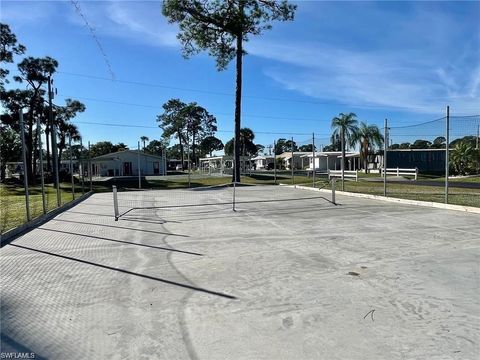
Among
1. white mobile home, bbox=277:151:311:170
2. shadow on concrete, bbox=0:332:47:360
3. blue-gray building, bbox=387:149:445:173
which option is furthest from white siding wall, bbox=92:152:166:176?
shadow on concrete, bbox=0:332:47:360

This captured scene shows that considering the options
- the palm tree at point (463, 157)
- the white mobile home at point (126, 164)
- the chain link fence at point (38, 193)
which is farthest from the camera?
the white mobile home at point (126, 164)

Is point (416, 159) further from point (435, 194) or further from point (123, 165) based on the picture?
point (435, 194)

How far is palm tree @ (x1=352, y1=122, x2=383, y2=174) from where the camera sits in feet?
195

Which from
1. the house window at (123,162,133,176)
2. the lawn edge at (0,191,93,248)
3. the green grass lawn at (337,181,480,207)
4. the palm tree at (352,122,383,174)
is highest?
the palm tree at (352,122,383,174)

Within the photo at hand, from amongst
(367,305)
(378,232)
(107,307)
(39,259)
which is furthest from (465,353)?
(39,259)

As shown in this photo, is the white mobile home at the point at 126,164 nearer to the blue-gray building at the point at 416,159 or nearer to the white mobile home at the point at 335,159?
the white mobile home at the point at 335,159

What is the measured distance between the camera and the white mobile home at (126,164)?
6575 centimetres

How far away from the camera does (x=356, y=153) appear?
6825 centimetres

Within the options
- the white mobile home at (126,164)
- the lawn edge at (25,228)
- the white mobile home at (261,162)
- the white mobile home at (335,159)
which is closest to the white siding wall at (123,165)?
the white mobile home at (126,164)

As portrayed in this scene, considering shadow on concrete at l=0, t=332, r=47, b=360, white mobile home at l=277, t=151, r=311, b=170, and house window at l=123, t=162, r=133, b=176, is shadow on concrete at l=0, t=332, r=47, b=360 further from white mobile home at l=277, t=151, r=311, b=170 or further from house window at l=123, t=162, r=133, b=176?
white mobile home at l=277, t=151, r=311, b=170

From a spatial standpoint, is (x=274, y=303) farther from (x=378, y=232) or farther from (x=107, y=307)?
(x=378, y=232)

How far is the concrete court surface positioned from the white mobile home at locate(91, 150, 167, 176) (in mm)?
57528

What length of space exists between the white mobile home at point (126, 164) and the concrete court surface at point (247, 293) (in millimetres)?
57528

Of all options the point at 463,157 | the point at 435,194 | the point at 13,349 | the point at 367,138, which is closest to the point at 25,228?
the point at 13,349
